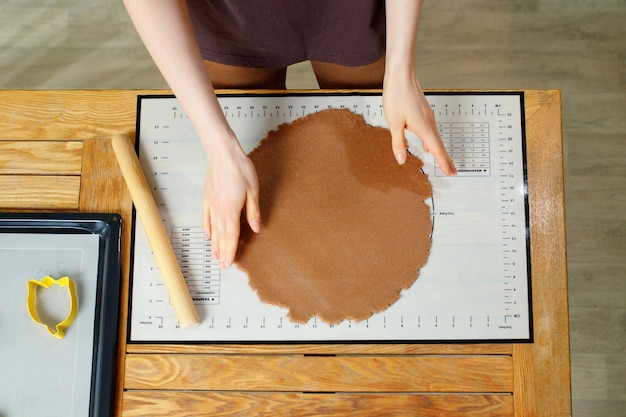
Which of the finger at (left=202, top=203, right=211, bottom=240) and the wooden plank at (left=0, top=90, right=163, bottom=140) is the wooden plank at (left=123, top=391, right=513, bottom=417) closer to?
the finger at (left=202, top=203, right=211, bottom=240)

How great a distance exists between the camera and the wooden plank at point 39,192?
0.87 metres

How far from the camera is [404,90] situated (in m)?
0.76

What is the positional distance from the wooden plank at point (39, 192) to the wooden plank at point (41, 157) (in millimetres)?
12

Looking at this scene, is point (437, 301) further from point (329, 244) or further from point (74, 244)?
point (74, 244)

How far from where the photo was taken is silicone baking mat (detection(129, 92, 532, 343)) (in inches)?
32.2

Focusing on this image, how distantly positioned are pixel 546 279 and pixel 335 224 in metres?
0.34

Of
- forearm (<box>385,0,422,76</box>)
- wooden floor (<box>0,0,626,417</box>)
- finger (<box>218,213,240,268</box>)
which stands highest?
wooden floor (<box>0,0,626,417</box>)

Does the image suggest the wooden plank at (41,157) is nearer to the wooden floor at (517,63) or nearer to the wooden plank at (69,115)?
the wooden plank at (69,115)

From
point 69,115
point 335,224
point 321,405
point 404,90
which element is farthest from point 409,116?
point 69,115

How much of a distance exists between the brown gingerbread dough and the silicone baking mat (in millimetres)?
21

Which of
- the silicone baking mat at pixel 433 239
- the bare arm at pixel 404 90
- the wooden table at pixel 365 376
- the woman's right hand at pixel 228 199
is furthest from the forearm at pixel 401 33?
the wooden table at pixel 365 376

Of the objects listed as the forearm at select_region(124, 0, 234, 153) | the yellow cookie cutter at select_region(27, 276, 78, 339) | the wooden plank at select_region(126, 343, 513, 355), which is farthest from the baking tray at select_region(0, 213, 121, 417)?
the forearm at select_region(124, 0, 234, 153)

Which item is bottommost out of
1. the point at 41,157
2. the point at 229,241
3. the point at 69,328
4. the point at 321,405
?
the point at 321,405

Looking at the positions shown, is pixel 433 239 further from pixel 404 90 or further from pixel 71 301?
pixel 71 301
